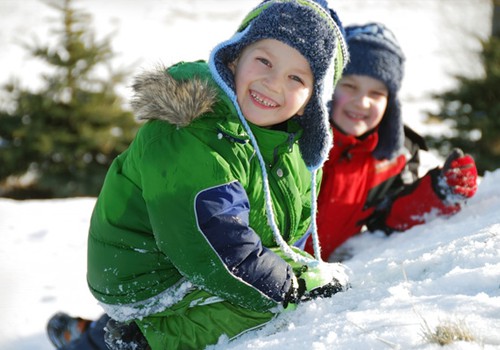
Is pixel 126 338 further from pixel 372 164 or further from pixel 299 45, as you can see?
pixel 372 164

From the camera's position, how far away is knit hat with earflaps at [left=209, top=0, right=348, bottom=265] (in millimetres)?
2268

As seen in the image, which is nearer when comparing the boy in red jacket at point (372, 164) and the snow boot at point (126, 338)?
the snow boot at point (126, 338)

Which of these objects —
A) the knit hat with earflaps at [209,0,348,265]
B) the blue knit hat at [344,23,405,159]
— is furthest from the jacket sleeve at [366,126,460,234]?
the knit hat with earflaps at [209,0,348,265]

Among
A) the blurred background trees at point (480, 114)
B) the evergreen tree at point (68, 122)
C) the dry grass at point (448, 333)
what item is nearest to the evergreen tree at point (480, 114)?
the blurred background trees at point (480, 114)

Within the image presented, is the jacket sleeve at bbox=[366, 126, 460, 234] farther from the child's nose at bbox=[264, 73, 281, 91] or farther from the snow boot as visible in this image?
the snow boot

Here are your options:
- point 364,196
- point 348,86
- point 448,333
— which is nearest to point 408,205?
point 364,196

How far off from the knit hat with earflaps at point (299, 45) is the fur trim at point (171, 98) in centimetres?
16

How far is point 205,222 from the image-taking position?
194cm

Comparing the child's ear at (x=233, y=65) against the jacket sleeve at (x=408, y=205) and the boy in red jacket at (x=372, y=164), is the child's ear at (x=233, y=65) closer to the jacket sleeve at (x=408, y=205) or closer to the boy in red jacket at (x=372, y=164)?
the boy in red jacket at (x=372, y=164)

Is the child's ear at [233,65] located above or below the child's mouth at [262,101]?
above

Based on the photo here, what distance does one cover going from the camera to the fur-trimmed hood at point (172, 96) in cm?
205

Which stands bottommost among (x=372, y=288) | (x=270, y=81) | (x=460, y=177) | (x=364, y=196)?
(x=364, y=196)

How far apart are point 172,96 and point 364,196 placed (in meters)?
1.94

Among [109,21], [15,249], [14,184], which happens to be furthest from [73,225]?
[109,21]
